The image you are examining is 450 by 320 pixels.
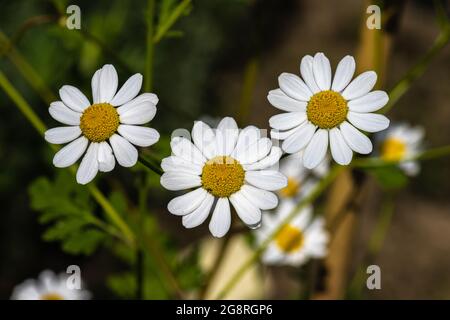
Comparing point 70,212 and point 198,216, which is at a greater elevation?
point 70,212

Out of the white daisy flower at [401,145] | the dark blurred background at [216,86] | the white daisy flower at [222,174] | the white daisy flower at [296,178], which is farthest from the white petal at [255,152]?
the dark blurred background at [216,86]

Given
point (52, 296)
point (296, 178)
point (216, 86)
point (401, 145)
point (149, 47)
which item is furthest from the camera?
point (216, 86)

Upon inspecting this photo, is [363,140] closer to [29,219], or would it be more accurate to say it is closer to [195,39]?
[29,219]

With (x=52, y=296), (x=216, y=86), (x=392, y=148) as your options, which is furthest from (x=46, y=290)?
(x=216, y=86)

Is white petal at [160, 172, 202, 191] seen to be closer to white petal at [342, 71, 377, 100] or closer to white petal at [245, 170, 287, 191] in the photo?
white petal at [245, 170, 287, 191]

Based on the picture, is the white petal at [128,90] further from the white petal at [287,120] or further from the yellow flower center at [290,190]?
the yellow flower center at [290,190]

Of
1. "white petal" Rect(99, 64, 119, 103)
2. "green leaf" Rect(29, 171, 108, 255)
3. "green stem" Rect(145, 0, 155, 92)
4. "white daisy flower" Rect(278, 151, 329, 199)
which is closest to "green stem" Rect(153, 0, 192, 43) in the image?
"green stem" Rect(145, 0, 155, 92)

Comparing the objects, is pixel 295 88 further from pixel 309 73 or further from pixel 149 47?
pixel 149 47

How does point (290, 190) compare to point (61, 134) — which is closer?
point (61, 134)
